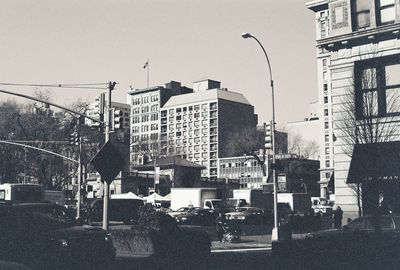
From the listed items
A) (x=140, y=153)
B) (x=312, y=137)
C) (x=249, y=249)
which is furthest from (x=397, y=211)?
(x=312, y=137)

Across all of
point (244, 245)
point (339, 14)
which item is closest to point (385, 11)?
point (339, 14)

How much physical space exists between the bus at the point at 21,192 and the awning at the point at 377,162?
25685 mm

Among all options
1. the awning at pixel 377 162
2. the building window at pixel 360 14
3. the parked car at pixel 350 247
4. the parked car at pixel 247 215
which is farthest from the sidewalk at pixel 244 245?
the parked car at pixel 247 215

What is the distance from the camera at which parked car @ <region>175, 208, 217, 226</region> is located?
38875mm

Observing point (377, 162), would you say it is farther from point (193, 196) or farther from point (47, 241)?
point (193, 196)

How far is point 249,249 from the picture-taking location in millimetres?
22594

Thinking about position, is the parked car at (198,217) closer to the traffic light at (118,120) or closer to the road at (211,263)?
the traffic light at (118,120)

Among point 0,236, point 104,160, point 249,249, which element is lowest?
point 249,249

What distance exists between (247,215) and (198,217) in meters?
3.73

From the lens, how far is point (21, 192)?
39.8m

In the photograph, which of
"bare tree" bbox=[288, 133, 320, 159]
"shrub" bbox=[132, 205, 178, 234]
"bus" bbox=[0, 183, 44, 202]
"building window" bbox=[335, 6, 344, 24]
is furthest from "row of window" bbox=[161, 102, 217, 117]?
"shrub" bbox=[132, 205, 178, 234]

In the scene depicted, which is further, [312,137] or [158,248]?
[312,137]

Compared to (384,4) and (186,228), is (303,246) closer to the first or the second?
(186,228)

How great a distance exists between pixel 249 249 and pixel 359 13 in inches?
476
